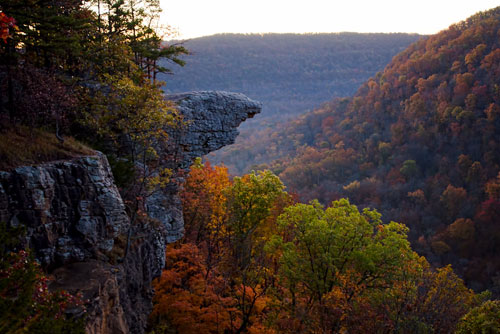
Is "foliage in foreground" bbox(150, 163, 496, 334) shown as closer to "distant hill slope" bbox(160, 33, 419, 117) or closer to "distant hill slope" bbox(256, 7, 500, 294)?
"distant hill slope" bbox(256, 7, 500, 294)

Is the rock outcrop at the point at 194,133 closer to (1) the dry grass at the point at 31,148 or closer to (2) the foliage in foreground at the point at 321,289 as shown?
(2) the foliage in foreground at the point at 321,289

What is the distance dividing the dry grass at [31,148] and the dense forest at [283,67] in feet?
303

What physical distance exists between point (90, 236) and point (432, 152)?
65701 millimetres

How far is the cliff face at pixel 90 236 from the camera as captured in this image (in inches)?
357

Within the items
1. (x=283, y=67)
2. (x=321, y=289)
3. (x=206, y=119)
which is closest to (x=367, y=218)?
(x=321, y=289)

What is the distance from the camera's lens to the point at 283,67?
455 ft

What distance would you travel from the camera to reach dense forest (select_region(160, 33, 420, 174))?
389ft

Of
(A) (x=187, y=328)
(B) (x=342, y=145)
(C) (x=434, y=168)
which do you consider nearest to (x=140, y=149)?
(A) (x=187, y=328)

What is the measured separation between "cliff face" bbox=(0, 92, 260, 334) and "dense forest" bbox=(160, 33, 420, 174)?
90.7 meters

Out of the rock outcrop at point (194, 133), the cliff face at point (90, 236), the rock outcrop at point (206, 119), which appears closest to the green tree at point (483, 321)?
the cliff face at point (90, 236)

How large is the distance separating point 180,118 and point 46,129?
20.9 feet

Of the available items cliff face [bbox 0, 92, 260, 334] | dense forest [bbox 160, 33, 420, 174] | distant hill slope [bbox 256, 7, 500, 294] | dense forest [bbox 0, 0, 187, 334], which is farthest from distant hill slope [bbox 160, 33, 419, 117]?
cliff face [bbox 0, 92, 260, 334]

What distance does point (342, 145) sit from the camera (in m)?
79.4

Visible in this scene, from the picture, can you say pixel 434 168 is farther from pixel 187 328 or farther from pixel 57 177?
pixel 57 177
